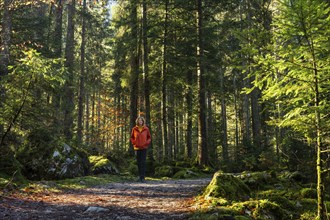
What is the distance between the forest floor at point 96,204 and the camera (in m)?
5.27

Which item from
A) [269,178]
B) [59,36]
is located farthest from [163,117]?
[269,178]

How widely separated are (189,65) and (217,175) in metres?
13.5

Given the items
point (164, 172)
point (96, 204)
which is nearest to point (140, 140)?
point (96, 204)

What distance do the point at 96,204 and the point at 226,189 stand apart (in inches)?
108

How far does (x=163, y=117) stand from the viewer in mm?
18844

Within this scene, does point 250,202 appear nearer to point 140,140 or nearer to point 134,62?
point 140,140

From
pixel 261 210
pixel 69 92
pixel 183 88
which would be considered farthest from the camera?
pixel 183 88

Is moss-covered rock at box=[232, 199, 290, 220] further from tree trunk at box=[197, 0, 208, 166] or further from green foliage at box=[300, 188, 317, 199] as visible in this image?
tree trunk at box=[197, 0, 208, 166]

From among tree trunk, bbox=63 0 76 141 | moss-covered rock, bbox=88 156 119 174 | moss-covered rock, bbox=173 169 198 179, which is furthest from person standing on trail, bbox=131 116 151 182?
tree trunk, bbox=63 0 76 141

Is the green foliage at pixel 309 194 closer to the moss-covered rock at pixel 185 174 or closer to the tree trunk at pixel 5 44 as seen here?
the moss-covered rock at pixel 185 174

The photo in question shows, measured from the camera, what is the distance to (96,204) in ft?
20.8

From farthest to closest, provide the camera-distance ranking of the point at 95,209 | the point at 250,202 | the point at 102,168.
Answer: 1. the point at 102,168
2. the point at 95,209
3. the point at 250,202

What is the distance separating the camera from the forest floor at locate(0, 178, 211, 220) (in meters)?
5.27

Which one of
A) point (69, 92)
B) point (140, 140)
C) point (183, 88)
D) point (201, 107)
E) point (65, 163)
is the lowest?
point (65, 163)
